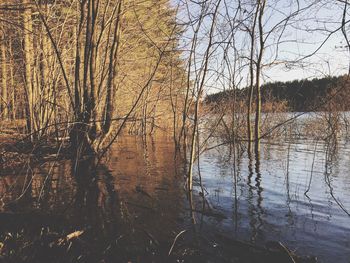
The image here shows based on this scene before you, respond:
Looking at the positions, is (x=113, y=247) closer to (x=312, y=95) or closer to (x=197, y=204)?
(x=197, y=204)

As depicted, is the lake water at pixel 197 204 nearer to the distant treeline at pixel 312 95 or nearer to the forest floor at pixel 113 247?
the forest floor at pixel 113 247

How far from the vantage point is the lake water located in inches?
→ 191

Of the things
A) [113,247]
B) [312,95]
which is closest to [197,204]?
[113,247]

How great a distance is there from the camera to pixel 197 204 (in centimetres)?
645

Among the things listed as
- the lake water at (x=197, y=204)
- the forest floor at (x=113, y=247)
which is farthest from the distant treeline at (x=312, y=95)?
the forest floor at (x=113, y=247)

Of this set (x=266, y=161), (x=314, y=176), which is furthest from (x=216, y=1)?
(x=266, y=161)

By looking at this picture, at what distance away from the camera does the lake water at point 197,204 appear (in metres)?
4.85

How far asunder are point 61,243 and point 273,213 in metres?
3.63

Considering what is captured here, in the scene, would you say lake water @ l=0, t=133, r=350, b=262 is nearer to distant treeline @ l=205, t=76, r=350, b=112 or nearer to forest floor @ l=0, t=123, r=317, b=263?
forest floor @ l=0, t=123, r=317, b=263

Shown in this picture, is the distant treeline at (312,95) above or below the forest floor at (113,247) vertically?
above

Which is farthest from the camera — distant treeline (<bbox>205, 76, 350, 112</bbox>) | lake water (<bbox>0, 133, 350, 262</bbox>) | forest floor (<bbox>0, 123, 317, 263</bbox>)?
distant treeline (<bbox>205, 76, 350, 112</bbox>)

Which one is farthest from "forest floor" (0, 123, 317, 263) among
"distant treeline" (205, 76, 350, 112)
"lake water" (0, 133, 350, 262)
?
"distant treeline" (205, 76, 350, 112)

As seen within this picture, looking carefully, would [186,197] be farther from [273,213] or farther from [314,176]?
[314,176]

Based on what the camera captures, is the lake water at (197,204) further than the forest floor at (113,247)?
Yes
